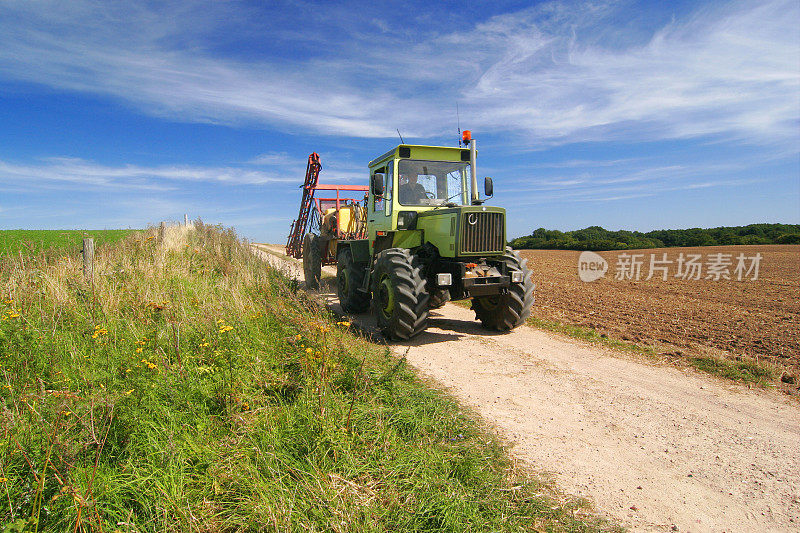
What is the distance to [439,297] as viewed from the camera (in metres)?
8.16

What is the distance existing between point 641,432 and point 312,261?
9.62m

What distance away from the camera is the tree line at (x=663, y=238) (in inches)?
1237

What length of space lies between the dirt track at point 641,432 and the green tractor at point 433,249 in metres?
0.94

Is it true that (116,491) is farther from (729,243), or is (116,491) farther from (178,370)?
(729,243)

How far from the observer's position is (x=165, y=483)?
2645mm

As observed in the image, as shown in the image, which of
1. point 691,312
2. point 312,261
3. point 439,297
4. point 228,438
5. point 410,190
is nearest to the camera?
point 228,438

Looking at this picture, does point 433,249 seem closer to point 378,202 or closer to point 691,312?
point 378,202

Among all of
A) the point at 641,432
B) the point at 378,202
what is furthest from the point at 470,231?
the point at 641,432

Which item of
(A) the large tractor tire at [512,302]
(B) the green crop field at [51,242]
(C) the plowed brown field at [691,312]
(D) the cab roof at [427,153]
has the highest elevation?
(D) the cab roof at [427,153]

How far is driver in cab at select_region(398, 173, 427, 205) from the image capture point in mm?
7738

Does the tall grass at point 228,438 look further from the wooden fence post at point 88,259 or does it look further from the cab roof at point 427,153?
the cab roof at point 427,153

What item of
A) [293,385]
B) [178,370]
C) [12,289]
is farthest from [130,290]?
[293,385]

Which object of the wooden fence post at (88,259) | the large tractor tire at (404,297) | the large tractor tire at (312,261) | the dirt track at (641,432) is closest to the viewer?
the dirt track at (641,432)

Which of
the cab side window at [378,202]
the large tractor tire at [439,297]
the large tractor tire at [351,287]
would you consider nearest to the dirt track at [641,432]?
the large tractor tire at [439,297]
